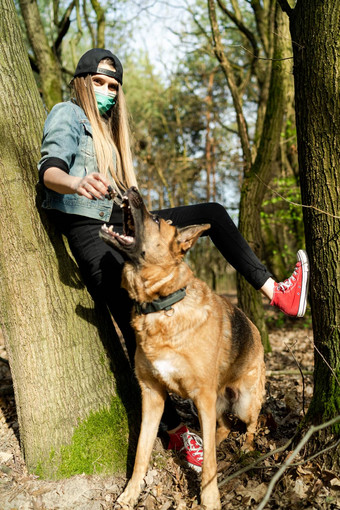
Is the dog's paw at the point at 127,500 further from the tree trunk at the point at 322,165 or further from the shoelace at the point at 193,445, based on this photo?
the tree trunk at the point at 322,165

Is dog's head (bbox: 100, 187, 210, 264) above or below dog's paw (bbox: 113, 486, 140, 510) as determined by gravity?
above

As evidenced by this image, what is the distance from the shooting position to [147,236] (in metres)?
3.12

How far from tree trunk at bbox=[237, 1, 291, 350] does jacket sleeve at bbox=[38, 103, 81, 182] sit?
12.6 feet

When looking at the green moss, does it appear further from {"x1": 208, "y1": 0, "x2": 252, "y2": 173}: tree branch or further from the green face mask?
{"x1": 208, "y1": 0, "x2": 252, "y2": 173}: tree branch

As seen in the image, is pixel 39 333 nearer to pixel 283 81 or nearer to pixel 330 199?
pixel 330 199

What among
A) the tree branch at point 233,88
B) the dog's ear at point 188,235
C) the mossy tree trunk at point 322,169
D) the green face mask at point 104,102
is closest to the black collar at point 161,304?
the dog's ear at point 188,235

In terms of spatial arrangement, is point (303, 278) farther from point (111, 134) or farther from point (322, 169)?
point (111, 134)

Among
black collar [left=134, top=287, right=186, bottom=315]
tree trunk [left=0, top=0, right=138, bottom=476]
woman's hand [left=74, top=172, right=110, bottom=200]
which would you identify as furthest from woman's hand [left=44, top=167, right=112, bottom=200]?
black collar [left=134, top=287, right=186, bottom=315]

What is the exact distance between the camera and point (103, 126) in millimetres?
3469

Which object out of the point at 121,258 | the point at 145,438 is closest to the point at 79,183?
the point at 121,258

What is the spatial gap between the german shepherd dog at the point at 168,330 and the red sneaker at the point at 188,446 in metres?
0.35

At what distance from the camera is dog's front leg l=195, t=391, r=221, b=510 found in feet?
9.18

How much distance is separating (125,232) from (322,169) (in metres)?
1.54

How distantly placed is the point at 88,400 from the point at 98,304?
798 mm
